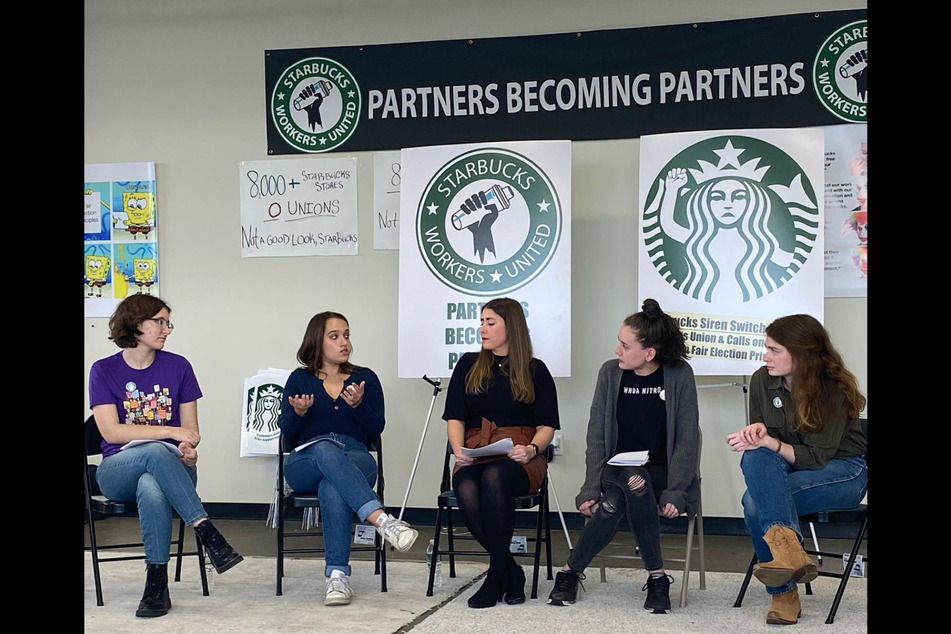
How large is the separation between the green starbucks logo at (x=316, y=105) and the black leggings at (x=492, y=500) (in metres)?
2.54

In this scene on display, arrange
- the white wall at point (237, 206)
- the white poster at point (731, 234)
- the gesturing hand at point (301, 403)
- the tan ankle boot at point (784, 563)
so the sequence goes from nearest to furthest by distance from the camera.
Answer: the tan ankle boot at point (784, 563) → the gesturing hand at point (301, 403) → the white poster at point (731, 234) → the white wall at point (237, 206)

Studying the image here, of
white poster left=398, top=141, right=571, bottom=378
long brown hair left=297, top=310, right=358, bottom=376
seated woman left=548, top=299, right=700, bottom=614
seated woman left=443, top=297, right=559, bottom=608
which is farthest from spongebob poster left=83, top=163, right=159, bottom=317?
seated woman left=548, top=299, right=700, bottom=614

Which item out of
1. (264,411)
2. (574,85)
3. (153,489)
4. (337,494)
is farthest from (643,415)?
(264,411)

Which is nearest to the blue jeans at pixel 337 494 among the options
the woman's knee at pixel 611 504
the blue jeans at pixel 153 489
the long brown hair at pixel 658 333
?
the blue jeans at pixel 153 489

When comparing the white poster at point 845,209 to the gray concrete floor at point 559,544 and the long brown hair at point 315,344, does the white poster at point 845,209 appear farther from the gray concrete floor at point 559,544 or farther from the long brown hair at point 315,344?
the long brown hair at point 315,344

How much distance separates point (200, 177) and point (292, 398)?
2.33 meters

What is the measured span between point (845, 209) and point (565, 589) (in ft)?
8.28

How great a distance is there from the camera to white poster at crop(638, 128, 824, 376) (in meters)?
4.62

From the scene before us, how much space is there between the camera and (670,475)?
11.8ft

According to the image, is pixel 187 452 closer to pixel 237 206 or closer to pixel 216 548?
pixel 216 548

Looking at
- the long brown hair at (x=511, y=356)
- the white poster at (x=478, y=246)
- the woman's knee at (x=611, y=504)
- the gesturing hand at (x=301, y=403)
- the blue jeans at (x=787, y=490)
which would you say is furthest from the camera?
the white poster at (x=478, y=246)

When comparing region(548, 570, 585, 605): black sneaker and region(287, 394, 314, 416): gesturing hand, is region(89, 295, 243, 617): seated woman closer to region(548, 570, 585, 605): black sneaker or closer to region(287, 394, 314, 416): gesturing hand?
region(287, 394, 314, 416): gesturing hand

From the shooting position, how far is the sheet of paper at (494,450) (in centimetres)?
366
